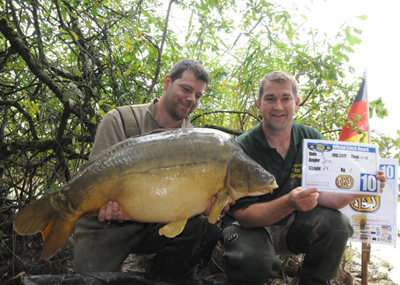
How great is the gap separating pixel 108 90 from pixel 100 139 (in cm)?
113

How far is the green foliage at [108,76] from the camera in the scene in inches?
88.4

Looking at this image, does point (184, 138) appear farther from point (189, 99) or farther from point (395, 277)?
point (395, 277)

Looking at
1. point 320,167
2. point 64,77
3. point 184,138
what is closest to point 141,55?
point 64,77

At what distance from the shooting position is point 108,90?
2900mm

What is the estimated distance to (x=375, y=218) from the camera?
1859mm

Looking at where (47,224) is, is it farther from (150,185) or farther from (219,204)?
(219,204)

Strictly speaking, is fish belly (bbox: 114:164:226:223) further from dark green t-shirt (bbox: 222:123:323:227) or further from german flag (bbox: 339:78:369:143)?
german flag (bbox: 339:78:369:143)

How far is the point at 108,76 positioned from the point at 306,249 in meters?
2.04

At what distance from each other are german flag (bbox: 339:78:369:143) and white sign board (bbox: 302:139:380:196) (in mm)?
518

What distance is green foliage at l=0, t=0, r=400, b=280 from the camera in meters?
2.25

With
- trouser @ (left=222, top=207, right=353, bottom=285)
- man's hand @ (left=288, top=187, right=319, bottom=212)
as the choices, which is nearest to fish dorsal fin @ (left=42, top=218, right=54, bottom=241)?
trouser @ (left=222, top=207, right=353, bottom=285)

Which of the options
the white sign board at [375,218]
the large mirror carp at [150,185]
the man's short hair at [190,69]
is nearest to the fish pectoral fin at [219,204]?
the large mirror carp at [150,185]

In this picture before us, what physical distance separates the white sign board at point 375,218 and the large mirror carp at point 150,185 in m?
0.70

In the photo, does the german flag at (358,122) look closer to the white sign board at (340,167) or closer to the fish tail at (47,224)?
the white sign board at (340,167)
